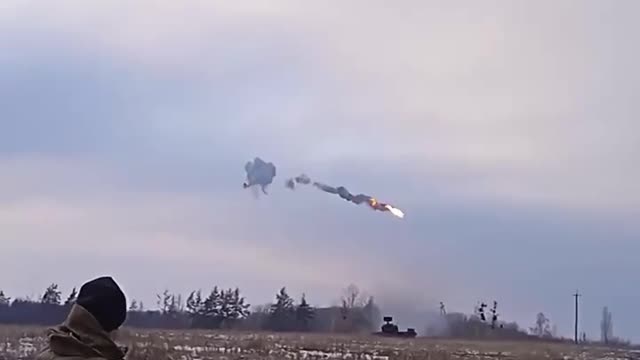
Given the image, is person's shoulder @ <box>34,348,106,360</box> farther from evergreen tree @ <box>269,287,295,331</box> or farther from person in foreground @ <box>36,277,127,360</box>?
evergreen tree @ <box>269,287,295,331</box>

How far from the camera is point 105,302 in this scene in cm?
348

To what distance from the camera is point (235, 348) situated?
34250 mm

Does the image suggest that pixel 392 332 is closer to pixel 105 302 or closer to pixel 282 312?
pixel 282 312

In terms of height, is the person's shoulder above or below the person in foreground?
below

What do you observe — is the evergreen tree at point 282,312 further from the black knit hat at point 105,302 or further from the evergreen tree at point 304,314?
the black knit hat at point 105,302

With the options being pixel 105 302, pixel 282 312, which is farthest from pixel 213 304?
pixel 105 302

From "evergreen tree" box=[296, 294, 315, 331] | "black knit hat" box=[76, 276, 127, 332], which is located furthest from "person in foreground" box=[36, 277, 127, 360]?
"evergreen tree" box=[296, 294, 315, 331]

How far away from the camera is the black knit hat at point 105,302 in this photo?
3.47 metres

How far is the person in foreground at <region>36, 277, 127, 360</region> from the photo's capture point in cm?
335

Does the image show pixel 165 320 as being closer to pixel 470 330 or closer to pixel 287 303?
pixel 287 303

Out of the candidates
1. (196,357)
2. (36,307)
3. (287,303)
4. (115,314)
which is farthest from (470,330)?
(115,314)

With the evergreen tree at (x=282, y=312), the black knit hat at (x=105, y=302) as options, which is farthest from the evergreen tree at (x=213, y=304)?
the black knit hat at (x=105, y=302)

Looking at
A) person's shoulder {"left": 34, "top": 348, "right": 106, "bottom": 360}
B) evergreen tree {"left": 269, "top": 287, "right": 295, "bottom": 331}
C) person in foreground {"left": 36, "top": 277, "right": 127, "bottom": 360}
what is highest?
evergreen tree {"left": 269, "top": 287, "right": 295, "bottom": 331}

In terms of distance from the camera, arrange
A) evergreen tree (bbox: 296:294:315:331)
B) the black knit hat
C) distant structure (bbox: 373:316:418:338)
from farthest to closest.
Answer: evergreen tree (bbox: 296:294:315:331), distant structure (bbox: 373:316:418:338), the black knit hat
